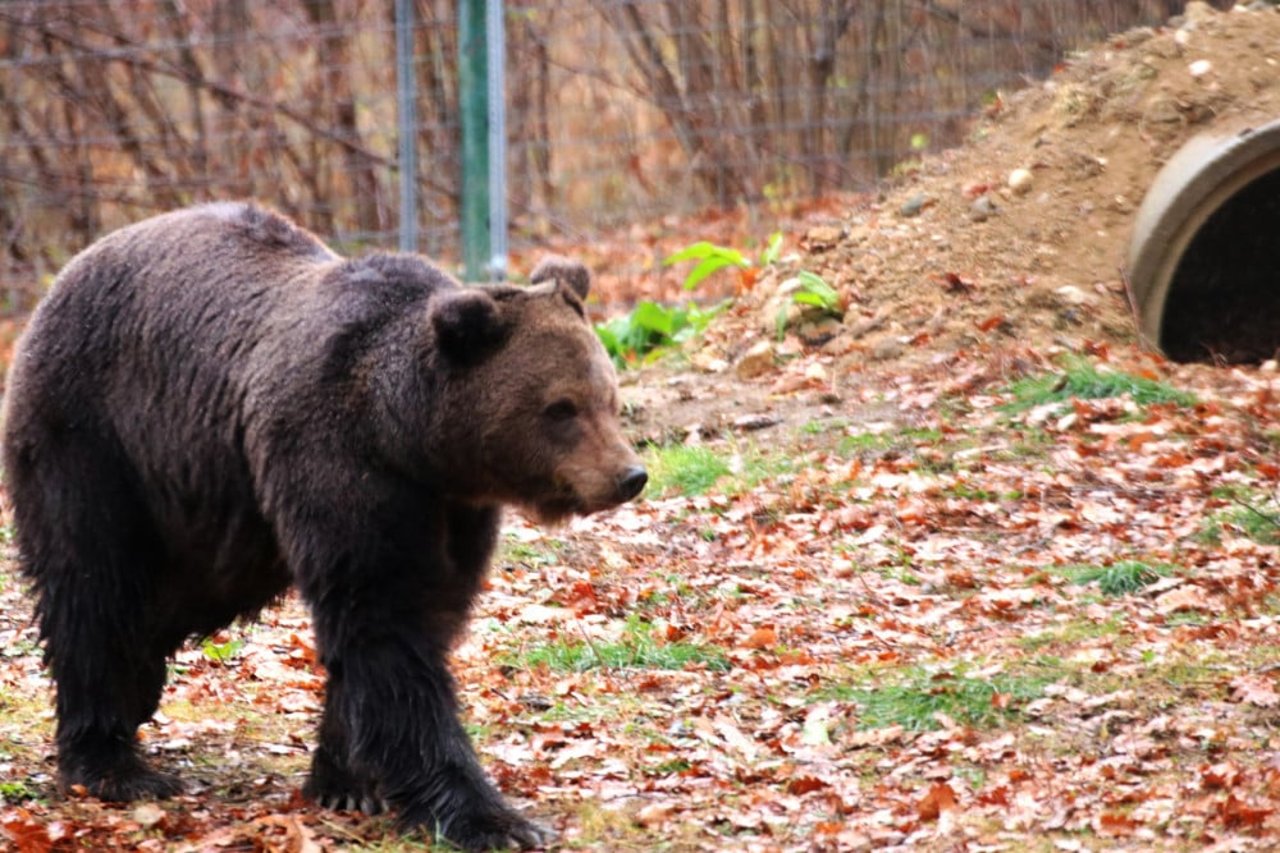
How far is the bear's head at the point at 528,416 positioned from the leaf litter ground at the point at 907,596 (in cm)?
100

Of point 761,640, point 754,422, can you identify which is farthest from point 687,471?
point 761,640

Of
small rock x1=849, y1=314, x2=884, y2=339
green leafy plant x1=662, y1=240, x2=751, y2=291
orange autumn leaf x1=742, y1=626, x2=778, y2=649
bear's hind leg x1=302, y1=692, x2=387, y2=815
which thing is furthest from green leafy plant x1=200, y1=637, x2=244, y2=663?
green leafy plant x1=662, y1=240, x2=751, y2=291

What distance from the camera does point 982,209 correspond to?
34.8 ft

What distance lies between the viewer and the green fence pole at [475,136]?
1201 centimetres

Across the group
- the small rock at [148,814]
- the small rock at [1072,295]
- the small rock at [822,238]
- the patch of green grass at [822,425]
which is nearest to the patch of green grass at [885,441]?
the patch of green grass at [822,425]

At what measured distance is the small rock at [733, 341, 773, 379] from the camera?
405 inches

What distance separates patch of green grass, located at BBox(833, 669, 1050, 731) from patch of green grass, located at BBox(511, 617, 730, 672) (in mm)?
745

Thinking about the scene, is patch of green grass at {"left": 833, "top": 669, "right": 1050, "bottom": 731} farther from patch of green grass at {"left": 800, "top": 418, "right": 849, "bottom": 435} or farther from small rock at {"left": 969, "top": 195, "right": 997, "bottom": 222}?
small rock at {"left": 969, "top": 195, "right": 997, "bottom": 222}

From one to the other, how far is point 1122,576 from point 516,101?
27.5 ft

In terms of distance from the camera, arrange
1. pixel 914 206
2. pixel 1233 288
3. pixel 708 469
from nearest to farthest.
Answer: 1. pixel 708 469
2. pixel 1233 288
3. pixel 914 206

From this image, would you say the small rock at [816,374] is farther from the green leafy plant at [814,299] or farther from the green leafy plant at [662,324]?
the green leafy plant at [662,324]

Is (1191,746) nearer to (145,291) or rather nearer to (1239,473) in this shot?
(1239,473)

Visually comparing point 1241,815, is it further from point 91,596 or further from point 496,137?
point 496,137

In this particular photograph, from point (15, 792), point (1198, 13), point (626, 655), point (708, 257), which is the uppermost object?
point (1198, 13)
